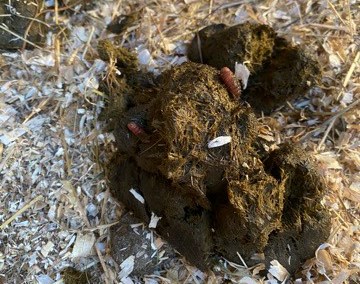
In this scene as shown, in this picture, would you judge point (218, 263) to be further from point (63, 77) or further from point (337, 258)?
Answer: point (63, 77)

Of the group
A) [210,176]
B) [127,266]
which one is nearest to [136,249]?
[127,266]

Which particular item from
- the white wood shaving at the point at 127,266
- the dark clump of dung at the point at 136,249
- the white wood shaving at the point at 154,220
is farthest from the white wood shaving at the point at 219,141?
the white wood shaving at the point at 127,266

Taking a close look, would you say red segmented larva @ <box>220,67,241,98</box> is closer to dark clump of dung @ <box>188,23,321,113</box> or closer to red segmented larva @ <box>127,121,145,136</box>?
dark clump of dung @ <box>188,23,321,113</box>

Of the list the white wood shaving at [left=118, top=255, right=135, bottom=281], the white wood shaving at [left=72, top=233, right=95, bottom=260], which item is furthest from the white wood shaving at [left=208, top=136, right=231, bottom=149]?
the white wood shaving at [left=72, top=233, right=95, bottom=260]

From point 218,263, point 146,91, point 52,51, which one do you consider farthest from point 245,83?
point 52,51

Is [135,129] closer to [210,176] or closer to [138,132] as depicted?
[138,132]

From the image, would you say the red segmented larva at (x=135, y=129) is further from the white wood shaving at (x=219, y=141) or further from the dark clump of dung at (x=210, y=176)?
the white wood shaving at (x=219, y=141)
